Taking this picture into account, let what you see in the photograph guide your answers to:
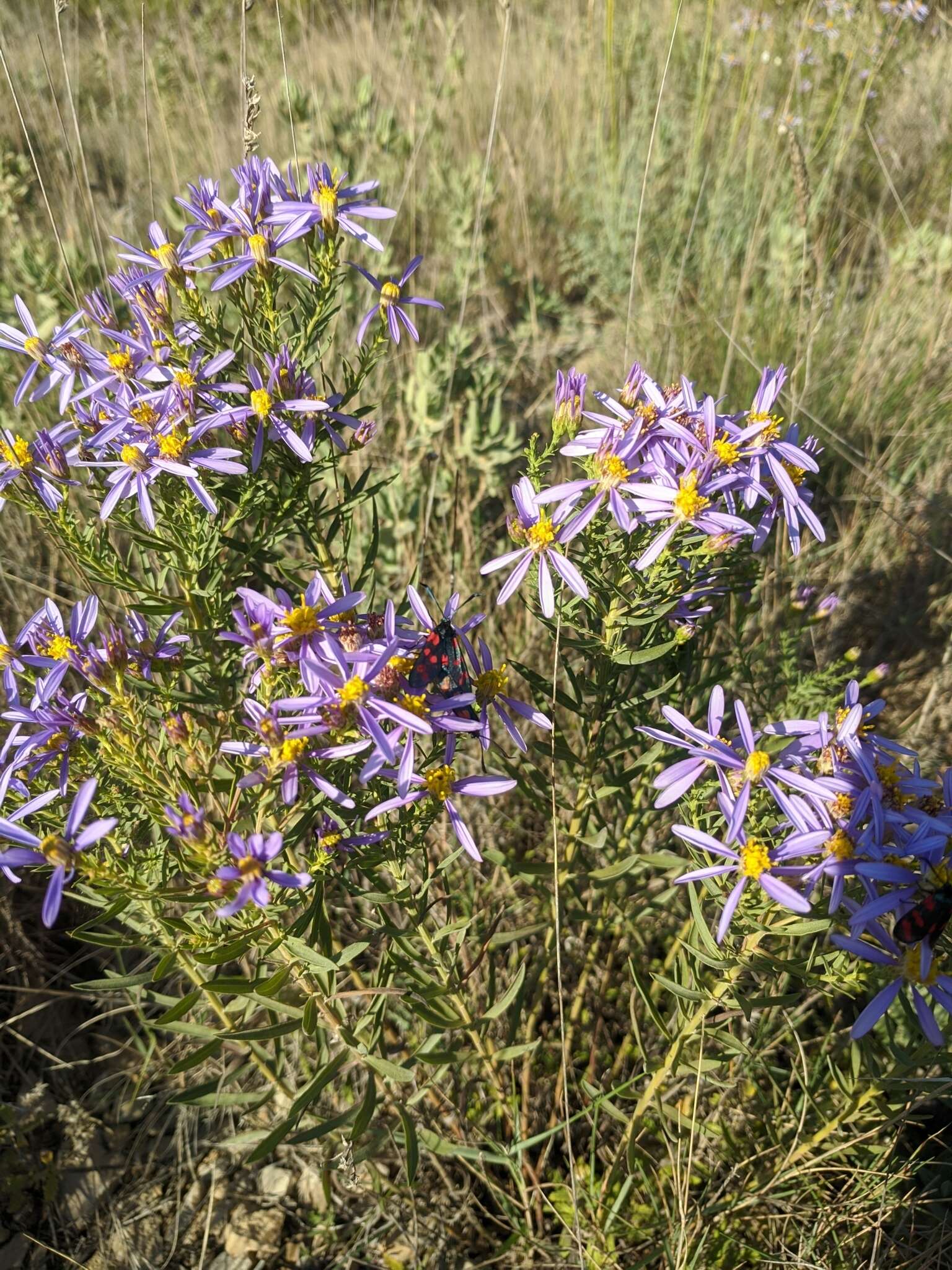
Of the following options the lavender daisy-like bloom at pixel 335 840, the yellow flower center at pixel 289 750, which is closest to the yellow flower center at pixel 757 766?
the lavender daisy-like bloom at pixel 335 840

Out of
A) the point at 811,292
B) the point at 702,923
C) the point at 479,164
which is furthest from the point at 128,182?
the point at 702,923

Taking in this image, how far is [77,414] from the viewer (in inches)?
70.4

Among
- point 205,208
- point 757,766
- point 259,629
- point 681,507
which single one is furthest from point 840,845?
point 205,208

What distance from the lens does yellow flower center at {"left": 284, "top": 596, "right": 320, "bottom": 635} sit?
1477 mm

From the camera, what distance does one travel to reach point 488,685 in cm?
168

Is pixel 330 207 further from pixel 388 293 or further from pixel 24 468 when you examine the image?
pixel 24 468

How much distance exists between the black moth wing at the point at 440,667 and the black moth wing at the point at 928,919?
82 cm

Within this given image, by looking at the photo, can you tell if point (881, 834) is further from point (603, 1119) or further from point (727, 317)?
point (727, 317)

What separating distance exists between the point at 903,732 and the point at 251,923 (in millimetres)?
2399

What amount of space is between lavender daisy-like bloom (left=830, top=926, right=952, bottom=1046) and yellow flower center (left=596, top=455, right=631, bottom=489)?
871mm

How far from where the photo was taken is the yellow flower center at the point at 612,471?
1.61m

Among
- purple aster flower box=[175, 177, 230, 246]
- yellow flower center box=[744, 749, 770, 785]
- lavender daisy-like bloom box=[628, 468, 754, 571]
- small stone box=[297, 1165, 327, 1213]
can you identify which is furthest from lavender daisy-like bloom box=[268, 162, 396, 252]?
small stone box=[297, 1165, 327, 1213]

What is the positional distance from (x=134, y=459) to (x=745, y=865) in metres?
1.32

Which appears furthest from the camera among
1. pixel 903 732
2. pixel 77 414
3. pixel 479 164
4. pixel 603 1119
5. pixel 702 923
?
pixel 479 164
